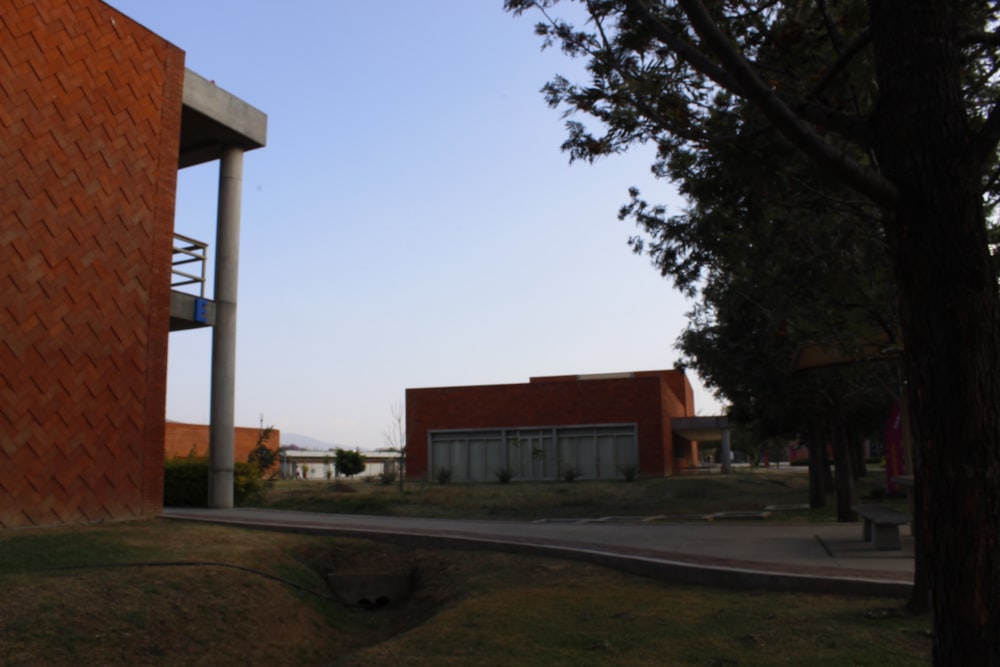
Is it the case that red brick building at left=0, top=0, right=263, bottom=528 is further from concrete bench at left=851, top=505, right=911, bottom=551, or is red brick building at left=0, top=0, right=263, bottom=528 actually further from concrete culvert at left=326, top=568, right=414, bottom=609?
concrete bench at left=851, top=505, right=911, bottom=551

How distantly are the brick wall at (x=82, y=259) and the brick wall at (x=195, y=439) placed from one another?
75.6 feet

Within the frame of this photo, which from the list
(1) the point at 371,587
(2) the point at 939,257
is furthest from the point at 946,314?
(1) the point at 371,587

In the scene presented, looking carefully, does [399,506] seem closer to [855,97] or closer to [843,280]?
[843,280]

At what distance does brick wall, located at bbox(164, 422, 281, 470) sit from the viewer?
39.4 meters

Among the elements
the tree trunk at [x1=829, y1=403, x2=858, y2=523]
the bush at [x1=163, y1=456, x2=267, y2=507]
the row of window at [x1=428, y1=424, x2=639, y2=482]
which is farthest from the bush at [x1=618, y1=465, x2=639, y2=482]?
the bush at [x1=163, y1=456, x2=267, y2=507]

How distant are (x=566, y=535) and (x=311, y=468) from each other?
4892cm

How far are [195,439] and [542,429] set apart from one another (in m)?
18.3

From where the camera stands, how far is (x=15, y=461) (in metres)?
11.7

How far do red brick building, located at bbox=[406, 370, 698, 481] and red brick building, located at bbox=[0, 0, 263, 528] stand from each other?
82.3ft

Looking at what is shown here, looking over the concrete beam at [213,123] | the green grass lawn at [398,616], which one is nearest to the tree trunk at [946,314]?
the green grass lawn at [398,616]

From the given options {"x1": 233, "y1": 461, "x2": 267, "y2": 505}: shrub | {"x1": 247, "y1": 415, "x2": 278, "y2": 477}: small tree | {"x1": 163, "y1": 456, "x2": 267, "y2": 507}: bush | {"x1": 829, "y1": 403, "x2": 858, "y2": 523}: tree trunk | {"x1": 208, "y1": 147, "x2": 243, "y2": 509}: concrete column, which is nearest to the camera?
{"x1": 829, "y1": 403, "x2": 858, "y2": 523}: tree trunk

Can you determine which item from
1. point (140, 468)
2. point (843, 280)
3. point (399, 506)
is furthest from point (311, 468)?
point (843, 280)

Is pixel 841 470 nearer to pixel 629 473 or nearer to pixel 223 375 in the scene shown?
pixel 223 375

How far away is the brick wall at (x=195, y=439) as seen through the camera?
39375mm
